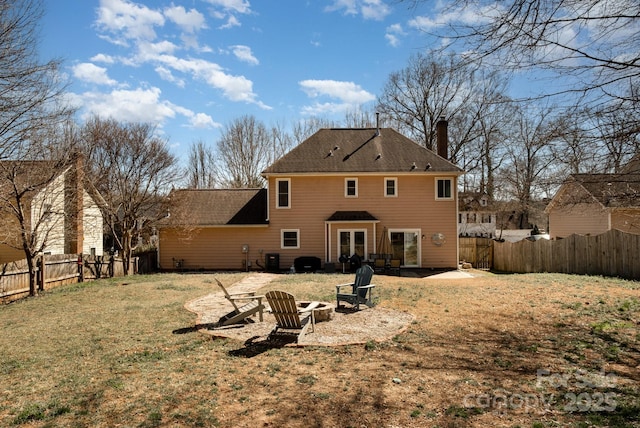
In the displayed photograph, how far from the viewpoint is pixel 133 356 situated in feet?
22.0

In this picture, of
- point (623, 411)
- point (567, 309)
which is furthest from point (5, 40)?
point (567, 309)

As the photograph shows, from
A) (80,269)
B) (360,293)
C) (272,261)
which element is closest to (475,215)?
(272,261)

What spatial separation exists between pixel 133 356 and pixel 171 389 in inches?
71.7

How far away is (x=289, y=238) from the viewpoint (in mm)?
22641

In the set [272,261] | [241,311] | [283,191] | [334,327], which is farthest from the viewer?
[283,191]

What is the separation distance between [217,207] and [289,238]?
15.6 feet

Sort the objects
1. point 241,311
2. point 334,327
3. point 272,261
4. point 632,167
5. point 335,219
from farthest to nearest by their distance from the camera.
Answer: point 272,261 < point 335,219 < point 241,311 < point 334,327 < point 632,167

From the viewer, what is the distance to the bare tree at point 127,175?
2100 cm

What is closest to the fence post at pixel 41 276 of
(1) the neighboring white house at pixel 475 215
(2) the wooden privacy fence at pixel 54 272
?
(2) the wooden privacy fence at pixel 54 272

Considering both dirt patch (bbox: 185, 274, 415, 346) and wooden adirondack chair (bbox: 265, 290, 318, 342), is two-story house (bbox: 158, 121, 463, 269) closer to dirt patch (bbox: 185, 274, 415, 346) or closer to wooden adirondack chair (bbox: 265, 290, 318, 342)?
dirt patch (bbox: 185, 274, 415, 346)

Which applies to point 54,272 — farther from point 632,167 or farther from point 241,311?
point 632,167

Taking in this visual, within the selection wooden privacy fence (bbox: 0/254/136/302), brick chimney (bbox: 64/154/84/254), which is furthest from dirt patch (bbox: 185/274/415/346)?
brick chimney (bbox: 64/154/84/254)

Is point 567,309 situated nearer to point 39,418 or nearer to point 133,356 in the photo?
point 133,356

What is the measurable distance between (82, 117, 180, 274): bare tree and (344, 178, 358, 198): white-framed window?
9.62m
